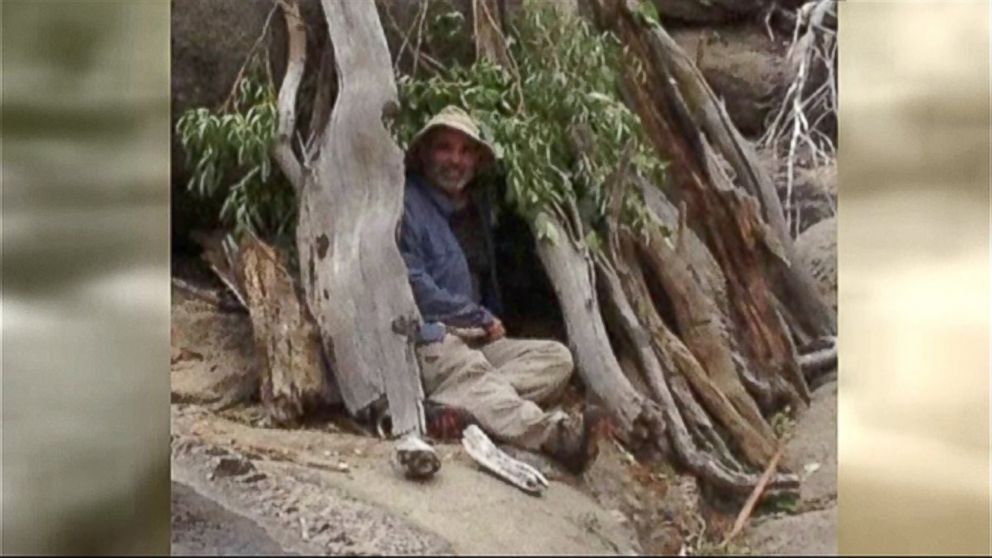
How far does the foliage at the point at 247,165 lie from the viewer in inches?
51.8

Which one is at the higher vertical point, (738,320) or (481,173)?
(481,173)

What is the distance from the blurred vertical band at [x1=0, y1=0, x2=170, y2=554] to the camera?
4.42 ft

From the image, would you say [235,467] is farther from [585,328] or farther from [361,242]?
[585,328]

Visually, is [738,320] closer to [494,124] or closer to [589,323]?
[589,323]

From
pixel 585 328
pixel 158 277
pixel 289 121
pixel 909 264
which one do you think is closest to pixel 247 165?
pixel 289 121

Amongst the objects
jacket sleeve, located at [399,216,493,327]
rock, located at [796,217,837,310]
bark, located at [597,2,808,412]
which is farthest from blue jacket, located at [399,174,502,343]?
rock, located at [796,217,837,310]

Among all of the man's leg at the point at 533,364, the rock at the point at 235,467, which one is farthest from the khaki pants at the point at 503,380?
the rock at the point at 235,467

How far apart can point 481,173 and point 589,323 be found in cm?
22

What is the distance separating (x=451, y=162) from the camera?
1.31 meters

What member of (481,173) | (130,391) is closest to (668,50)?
(481,173)

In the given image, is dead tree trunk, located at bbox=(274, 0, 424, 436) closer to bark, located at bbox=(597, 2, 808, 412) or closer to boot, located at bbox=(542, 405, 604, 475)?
boot, located at bbox=(542, 405, 604, 475)

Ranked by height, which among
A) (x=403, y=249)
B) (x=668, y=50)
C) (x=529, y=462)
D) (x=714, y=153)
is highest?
(x=668, y=50)

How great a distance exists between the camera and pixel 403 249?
1.31 m

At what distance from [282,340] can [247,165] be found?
213mm
